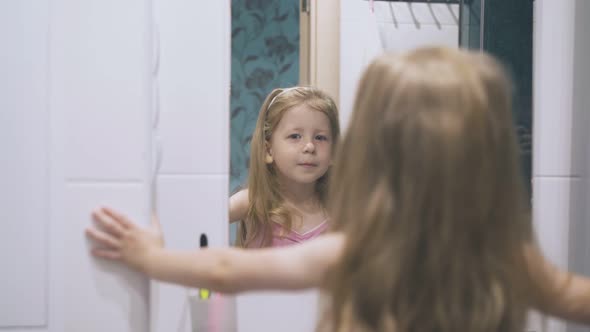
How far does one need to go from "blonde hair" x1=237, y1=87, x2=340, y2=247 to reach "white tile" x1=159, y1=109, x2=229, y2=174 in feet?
0.28

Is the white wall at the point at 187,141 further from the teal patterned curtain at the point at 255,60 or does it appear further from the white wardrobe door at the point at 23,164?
the white wardrobe door at the point at 23,164

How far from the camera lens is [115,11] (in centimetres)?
84

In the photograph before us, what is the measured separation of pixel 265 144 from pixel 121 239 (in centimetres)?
39

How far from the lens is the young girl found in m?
0.66

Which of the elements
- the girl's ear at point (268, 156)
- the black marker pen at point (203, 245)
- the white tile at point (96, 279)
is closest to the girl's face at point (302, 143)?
the girl's ear at point (268, 156)

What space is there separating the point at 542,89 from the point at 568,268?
14.0 inches

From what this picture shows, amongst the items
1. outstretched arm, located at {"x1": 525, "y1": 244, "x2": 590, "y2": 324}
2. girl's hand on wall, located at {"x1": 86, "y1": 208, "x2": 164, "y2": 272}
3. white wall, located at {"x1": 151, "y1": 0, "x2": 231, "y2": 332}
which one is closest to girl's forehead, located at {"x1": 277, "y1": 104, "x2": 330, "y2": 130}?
white wall, located at {"x1": 151, "y1": 0, "x2": 231, "y2": 332}

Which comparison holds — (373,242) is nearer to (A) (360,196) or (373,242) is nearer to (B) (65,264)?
(A) (360,196)

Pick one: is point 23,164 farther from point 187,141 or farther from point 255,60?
point 255,60

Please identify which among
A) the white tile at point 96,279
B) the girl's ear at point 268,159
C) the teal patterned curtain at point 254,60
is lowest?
the white tile at point 96,279

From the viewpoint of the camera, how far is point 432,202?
2.20 ft

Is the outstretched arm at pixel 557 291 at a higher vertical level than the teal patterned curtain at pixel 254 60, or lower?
lower

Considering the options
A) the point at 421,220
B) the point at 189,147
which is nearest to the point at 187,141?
the point at 189,147

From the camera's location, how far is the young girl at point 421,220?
657mm
